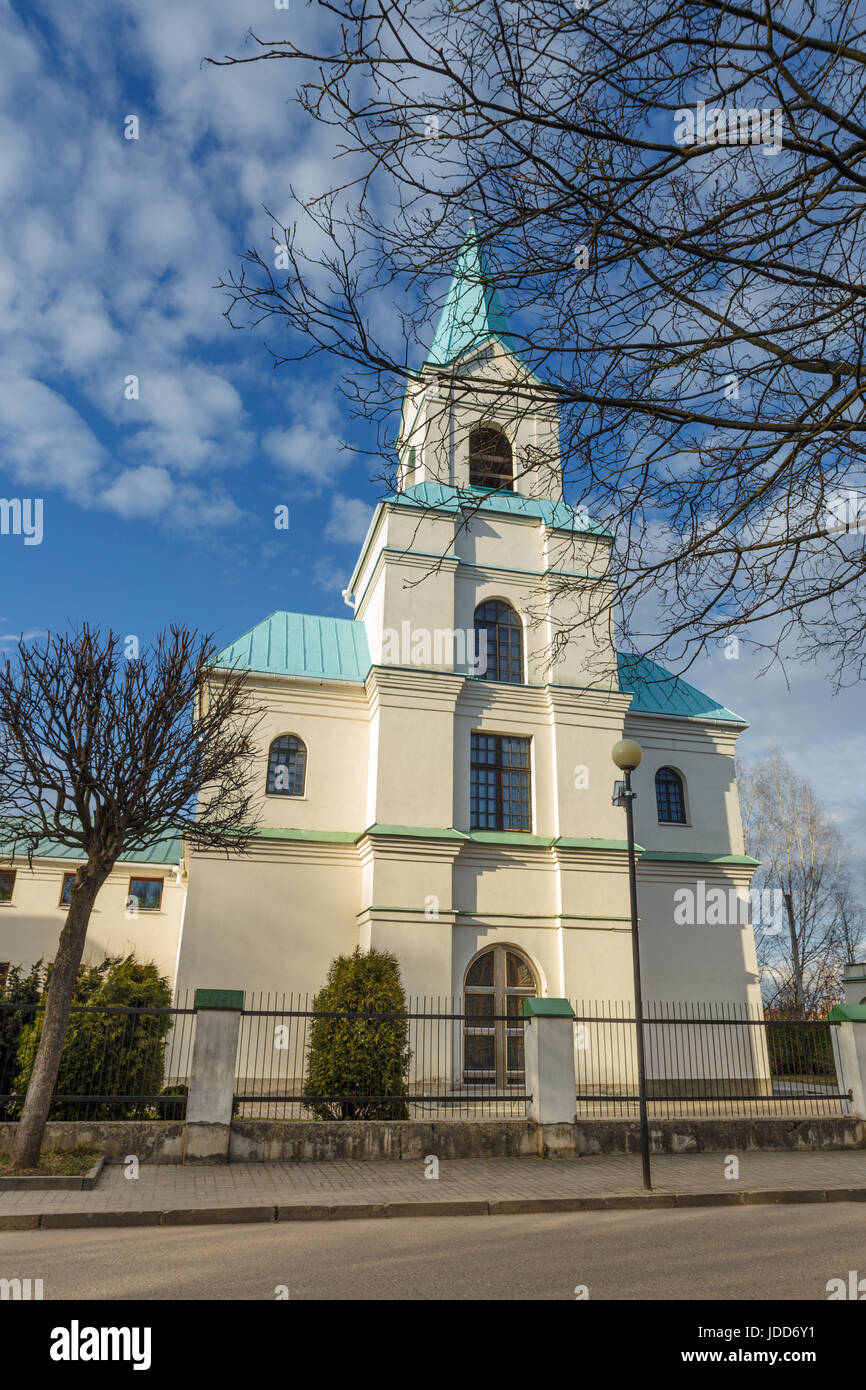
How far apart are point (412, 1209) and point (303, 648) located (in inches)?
572

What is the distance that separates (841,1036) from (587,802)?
751 cm

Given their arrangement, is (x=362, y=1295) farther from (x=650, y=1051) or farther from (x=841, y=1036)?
(x=650, y=1051)

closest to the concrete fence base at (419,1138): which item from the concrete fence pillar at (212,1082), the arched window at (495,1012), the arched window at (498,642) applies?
the concrete fence pillar at (212,1082)

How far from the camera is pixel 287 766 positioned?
2003 cm

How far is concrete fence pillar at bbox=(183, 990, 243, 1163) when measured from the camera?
10875mm

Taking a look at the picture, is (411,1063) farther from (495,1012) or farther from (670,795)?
(670,795)

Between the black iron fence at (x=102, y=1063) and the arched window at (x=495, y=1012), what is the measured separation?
7.17 m

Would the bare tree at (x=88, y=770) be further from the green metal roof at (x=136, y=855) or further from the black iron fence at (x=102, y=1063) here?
the green metal roof at (x=136, y=855)

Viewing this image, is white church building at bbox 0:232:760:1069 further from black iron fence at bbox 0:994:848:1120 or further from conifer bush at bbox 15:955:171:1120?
conifer bush at bbox 15:955:171:1120

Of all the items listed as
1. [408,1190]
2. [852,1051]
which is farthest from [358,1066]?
[852,1051]

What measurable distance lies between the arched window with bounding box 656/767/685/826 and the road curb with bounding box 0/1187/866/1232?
12263 mm

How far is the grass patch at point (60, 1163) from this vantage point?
9.57m
